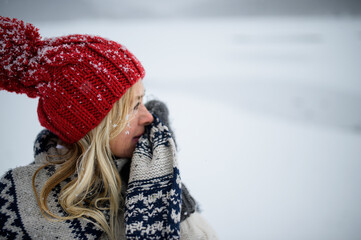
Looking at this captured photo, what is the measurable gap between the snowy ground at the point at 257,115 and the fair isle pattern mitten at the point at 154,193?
0.44 m

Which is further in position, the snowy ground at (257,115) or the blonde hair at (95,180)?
the snowy ground at (257,115)

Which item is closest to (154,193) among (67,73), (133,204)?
(133,204)

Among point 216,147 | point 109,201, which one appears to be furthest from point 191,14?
point 109,201

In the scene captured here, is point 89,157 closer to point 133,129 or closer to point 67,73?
point 133,129

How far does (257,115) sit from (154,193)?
1.36 metres

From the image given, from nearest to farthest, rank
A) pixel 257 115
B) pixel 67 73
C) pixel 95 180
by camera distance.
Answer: pixel 67 73
pixel 95 180
pixel 257 115

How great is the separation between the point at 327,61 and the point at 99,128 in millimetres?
2107

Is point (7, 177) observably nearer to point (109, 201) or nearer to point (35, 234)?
point (35, 234)

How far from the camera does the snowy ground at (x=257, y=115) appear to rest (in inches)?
53.6

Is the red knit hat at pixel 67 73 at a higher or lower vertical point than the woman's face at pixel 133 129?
higher

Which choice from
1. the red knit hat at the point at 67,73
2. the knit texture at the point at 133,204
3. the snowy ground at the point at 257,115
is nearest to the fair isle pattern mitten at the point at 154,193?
the knit texture at the point at 133,204

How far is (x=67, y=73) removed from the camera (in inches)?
26.6

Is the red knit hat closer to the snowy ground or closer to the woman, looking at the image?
the woman

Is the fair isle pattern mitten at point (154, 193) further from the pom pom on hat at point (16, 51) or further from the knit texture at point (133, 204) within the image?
the pom pom on hat at point (16, 51)
